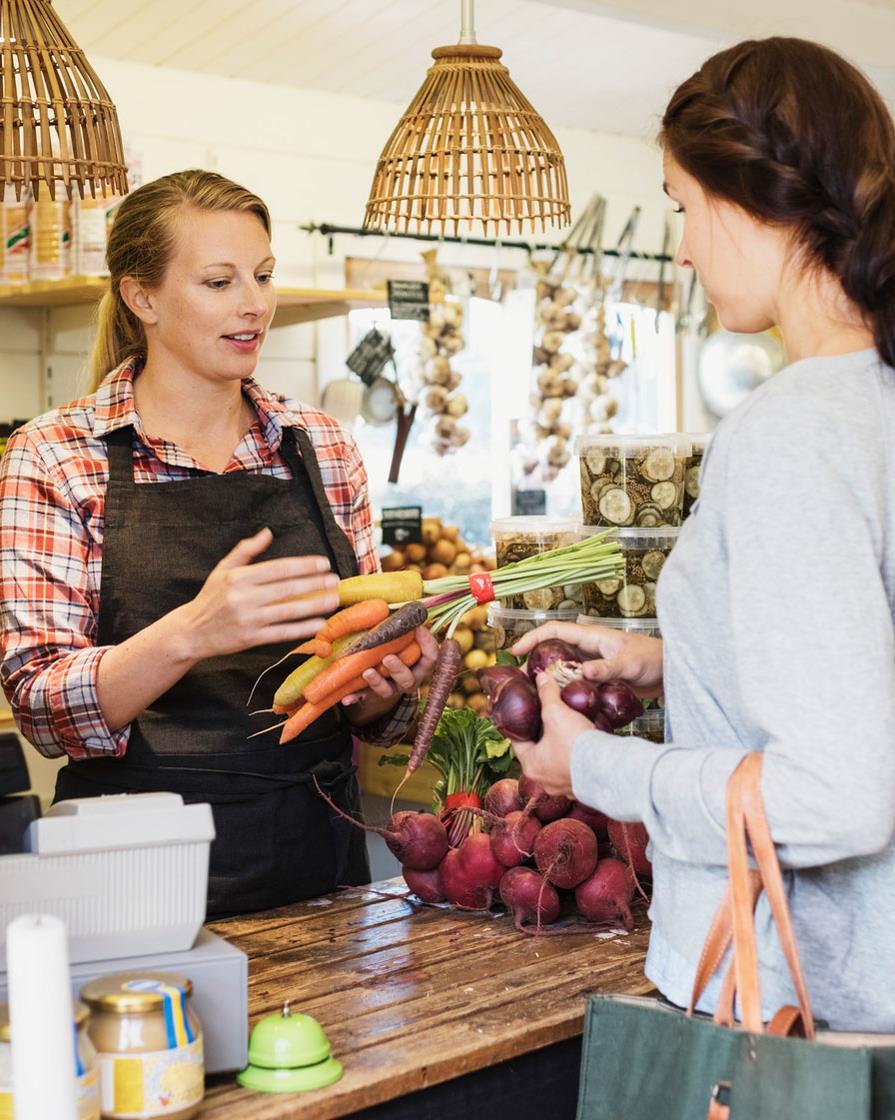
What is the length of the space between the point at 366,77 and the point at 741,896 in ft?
14.7

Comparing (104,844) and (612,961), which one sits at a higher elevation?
(104,844)

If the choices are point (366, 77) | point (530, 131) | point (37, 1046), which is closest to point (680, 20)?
point (366, 77)

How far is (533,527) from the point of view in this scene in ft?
Answer: 8.63

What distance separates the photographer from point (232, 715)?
2.31m

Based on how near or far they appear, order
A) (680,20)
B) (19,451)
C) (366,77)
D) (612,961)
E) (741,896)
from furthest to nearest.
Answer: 1. (366,77)
2. (680,20)
3. (19,451)
4. (612,961)
5. (741,896)

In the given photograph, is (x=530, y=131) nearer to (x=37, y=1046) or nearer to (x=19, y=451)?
(x=19, y=451)

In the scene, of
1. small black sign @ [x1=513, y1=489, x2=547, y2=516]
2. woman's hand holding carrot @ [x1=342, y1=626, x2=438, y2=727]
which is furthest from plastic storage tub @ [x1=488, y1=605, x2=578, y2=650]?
small black sign @ [x1=513, y1=489, x2=547, y2=516]

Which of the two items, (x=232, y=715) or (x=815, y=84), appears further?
(x=232, y=715)

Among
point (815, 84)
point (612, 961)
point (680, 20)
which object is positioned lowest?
point (612, 961)

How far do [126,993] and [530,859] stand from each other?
915mm

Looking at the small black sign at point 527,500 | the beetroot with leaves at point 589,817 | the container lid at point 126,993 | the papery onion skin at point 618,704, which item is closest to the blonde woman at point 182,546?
the beetroot with leaves at point 589,817

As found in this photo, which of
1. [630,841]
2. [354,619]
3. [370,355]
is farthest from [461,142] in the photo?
[370,355]

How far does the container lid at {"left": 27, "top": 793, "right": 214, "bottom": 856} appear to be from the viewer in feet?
4.44

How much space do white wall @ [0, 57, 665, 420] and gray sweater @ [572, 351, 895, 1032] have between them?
3384mm
